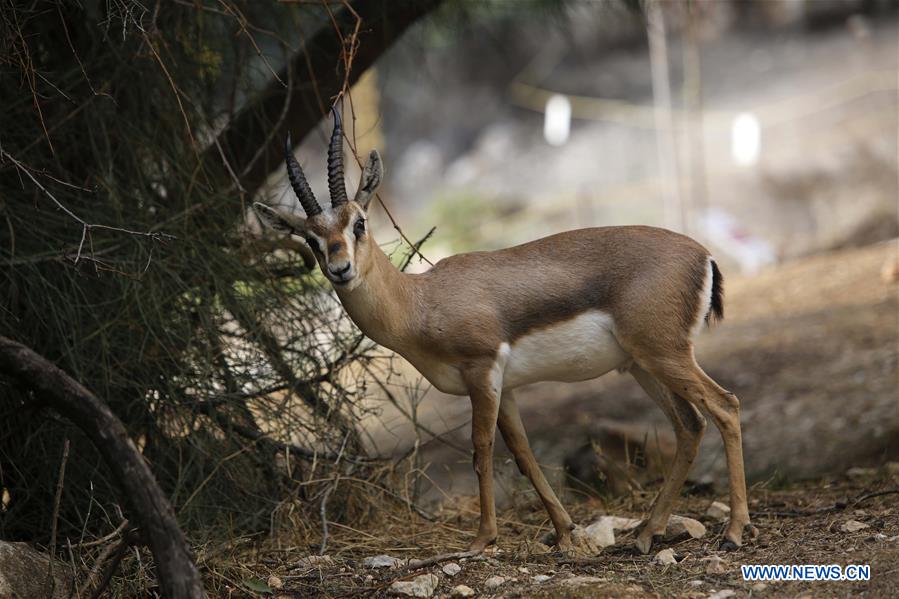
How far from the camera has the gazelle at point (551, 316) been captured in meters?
4.81

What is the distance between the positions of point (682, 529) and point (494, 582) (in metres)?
1.14

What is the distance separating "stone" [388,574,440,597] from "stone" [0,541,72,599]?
142 centimetres

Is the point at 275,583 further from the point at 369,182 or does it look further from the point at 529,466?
the point at 369,182

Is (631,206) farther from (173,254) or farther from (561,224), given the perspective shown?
(173,254)

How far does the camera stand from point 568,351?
4.95 metres

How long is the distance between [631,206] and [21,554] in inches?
634

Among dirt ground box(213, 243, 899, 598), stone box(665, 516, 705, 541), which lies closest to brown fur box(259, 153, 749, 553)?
stone box(665, 516, 705, 541)

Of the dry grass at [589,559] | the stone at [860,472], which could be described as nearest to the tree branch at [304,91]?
the dry grass at [589,559]

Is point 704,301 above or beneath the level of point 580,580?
above

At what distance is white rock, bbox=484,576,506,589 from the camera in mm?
4439

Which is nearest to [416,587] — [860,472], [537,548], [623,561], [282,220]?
[537,548]

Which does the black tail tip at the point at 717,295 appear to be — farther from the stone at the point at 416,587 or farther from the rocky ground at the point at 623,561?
the stone at the point at 416,587

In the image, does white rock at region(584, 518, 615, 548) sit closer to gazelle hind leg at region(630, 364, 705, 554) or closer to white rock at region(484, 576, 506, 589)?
gazelle hind leg at region(630, 364, 705, 554)

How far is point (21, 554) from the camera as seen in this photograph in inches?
179
